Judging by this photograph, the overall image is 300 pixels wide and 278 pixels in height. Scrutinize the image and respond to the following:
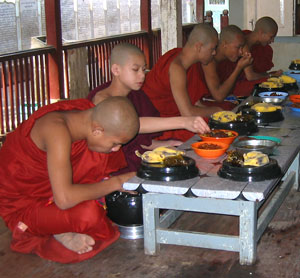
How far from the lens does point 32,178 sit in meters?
3.10

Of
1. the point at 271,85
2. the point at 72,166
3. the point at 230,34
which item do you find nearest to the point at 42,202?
the point at 72,166

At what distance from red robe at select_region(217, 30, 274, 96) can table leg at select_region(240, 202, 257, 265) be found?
146 inches

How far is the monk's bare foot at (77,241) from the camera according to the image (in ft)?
9.80

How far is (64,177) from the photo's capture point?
2832mm

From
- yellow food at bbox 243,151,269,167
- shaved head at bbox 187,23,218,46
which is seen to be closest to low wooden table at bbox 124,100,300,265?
yellow food at bbox 243,151,269,167

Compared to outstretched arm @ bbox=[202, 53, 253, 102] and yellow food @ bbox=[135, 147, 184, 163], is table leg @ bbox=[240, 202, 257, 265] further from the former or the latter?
outstretched arm @ bbox=[202, 53, 253, 102]

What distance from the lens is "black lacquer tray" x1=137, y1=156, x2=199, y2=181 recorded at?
110 inches

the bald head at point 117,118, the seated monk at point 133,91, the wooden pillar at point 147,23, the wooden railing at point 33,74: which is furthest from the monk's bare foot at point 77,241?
the wooden pillar at point 147,23

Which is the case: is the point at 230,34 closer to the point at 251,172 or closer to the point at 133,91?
the point at 133,91

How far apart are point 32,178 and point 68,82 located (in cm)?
494

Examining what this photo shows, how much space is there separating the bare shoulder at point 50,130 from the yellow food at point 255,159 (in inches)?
35.1

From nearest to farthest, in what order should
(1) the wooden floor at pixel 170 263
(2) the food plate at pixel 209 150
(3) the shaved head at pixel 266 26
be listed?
(1) the wooden floor at pixel 170 263 → (2) the food plate at pixel 209 150 → (3) the shaved head at pixel 266 26

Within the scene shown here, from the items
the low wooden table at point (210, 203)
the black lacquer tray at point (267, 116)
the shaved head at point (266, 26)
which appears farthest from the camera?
the shaved head at point (266, 26)

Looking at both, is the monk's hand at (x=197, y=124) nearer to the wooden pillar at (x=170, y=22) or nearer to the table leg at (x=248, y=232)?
the table leg at (x=248, y=232)
